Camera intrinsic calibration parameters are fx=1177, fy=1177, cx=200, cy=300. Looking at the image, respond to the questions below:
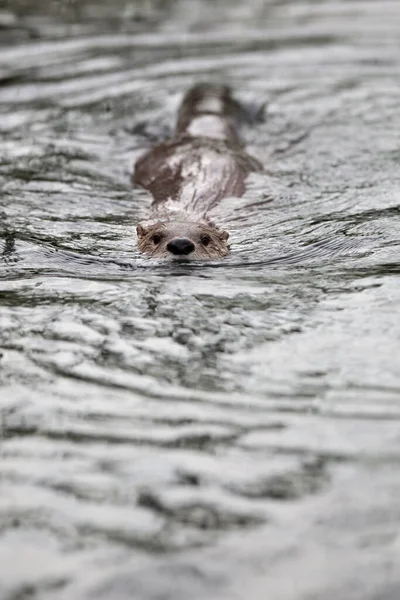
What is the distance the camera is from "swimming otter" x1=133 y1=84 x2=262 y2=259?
5562mm

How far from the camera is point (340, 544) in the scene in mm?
3041

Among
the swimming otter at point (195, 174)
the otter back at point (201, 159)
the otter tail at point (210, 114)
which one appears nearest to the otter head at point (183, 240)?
the swimming otter at point (195, 174)

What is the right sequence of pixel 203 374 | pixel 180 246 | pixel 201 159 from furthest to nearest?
pixel 201 159, pixel 180 246, pixel 203 374

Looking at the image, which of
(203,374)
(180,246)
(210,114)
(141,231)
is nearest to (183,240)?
(180,246)

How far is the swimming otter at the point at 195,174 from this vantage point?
5.56 meters

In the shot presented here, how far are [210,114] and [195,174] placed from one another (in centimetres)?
151

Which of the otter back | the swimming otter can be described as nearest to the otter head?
the swimming otter

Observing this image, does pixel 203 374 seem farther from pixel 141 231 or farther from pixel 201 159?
pixel 201 159

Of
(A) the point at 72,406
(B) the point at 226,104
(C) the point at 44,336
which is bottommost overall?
(A) the point at 72,406

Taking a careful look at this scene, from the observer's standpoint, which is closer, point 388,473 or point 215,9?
point 388,473

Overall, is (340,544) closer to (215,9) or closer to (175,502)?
(175,502)

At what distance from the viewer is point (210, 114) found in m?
8.32

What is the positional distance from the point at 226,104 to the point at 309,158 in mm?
1217

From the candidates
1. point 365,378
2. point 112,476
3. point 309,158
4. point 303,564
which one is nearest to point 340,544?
point 303,564
